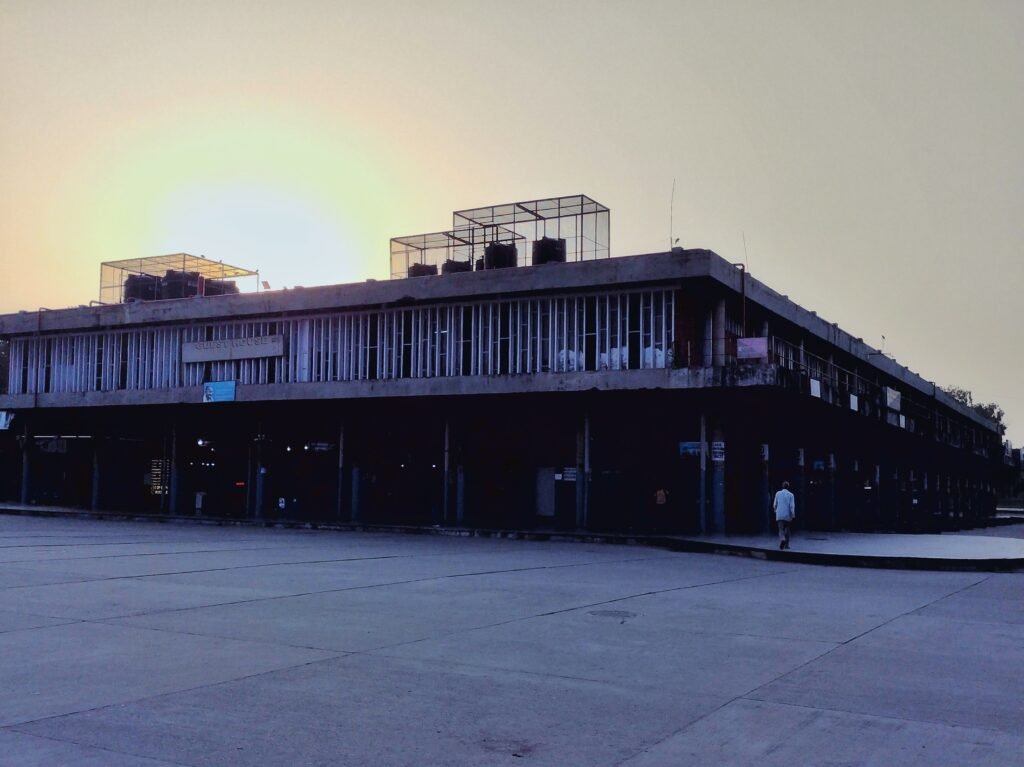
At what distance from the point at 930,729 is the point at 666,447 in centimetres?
2826

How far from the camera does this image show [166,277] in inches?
1975

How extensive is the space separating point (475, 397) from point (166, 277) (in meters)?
21.4

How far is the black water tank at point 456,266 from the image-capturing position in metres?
42.3

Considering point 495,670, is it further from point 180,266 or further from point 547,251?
point 180,266

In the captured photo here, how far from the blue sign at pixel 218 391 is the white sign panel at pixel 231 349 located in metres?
1.23

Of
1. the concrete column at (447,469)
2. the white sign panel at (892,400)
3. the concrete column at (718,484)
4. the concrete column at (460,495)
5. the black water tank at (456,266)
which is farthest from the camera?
the white sign panel at (892,400)

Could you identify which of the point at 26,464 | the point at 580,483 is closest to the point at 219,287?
the point at 26,464

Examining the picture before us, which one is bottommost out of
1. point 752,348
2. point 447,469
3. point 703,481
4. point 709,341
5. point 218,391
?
point 703,481

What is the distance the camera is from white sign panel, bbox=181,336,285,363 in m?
41.9

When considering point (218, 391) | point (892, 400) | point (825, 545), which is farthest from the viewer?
point (892, 400)

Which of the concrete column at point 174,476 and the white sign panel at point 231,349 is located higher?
the white sign panel at point 231,349

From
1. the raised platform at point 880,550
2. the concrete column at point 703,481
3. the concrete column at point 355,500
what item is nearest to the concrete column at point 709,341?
the concrete column at point 703,481

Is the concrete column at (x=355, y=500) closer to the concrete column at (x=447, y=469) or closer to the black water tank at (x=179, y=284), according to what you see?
the concrete column at (x=447, y=469)

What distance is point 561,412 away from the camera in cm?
3684
